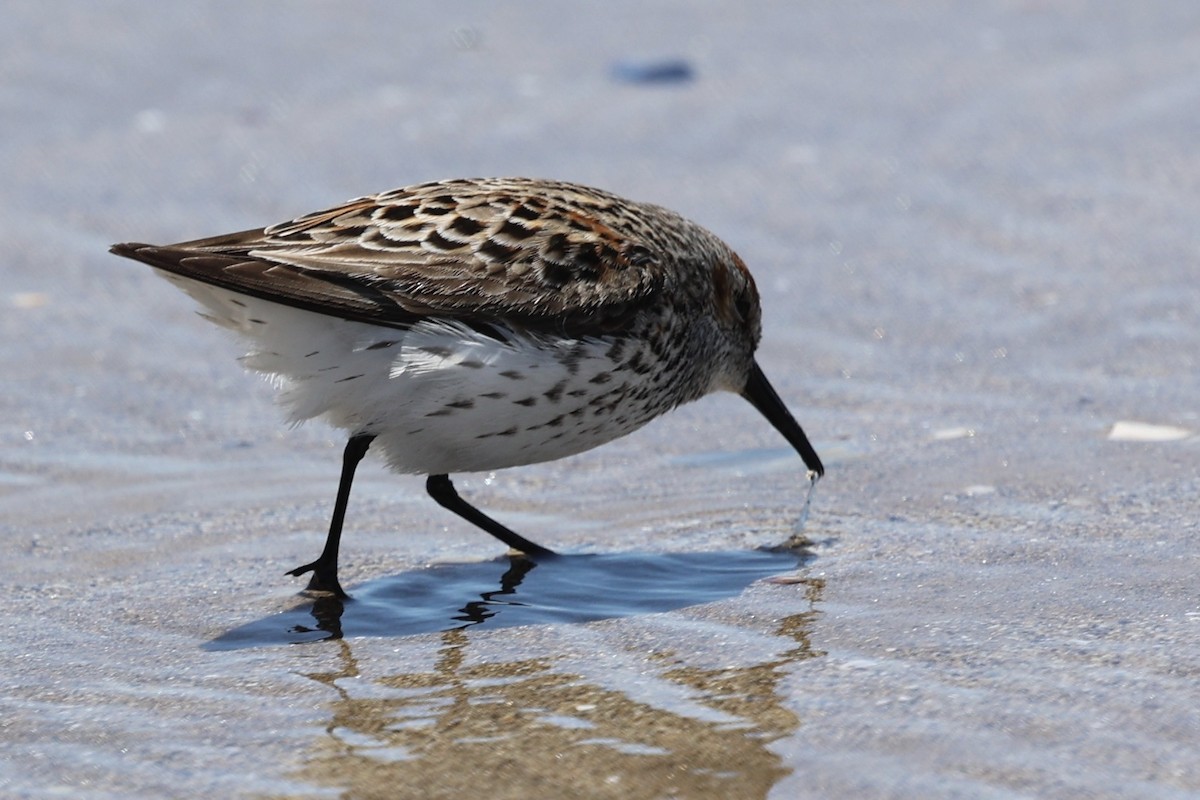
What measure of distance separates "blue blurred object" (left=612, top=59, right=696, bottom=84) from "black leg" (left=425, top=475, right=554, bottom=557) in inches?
205

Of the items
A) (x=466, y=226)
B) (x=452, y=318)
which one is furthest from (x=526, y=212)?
(x=452, y=318)

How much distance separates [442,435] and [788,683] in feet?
5.14

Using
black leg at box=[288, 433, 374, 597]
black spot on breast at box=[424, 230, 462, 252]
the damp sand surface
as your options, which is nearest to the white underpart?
black leg at box=[288, 433, 374, 597]

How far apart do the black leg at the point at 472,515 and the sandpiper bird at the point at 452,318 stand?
0.04 feet

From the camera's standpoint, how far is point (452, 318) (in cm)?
588

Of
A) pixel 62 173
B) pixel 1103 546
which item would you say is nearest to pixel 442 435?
pixel 1103 546

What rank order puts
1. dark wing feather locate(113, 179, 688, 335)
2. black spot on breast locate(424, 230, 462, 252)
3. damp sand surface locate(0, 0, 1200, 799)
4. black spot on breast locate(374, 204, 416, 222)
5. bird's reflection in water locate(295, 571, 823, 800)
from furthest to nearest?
black spot on breast locate(374, 204, 416, 222)
black spot on breast locate(424, 230, 462, 252)
dark wing feather locate(113, 179, 688, 335)
damp sand surface locate(0, 0, 1200, 799)
bird's reflection in water locate(295, 571, 823, 800)

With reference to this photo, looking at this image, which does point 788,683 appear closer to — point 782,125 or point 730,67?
point 782,125

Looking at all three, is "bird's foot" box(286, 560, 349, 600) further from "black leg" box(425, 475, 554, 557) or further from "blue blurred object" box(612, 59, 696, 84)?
"blue blurred object" box(612, 59, 696, 84)

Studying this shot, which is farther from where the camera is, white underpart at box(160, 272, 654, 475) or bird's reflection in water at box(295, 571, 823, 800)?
white underpart at box(160, 272, 654, 475)

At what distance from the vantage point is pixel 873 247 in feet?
31.0

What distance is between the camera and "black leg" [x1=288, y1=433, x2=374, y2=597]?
610cm

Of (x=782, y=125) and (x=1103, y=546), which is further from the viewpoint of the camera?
(x=782, y=125)

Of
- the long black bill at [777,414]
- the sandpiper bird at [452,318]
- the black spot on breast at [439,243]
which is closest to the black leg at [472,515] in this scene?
the sandpiper bird at [452,318]
